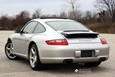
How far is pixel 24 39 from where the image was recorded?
926 cm

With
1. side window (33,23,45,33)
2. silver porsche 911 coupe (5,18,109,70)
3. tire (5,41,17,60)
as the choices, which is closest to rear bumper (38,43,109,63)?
silver porsche 911 coupe (5,18,109,70)

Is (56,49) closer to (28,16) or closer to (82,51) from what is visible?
(82,51)

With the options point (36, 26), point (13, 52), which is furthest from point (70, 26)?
point (13, 52)

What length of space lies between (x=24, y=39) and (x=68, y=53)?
1.95m

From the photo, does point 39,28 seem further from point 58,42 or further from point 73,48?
point 73,48

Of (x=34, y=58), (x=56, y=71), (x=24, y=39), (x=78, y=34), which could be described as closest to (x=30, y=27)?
(x=24, y=39)

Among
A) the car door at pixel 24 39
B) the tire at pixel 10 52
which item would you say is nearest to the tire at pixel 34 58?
the car door at pixel 24 39

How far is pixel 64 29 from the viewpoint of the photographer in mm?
8578

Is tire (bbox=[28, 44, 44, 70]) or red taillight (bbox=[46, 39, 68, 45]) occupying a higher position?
red taillight (bbox=[46, 39, 68, 45])

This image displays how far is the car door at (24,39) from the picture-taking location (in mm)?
9102

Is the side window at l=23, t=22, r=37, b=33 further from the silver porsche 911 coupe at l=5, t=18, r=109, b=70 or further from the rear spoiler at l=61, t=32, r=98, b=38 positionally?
the rear spoiler at l=61, t=32, r=98, b=38

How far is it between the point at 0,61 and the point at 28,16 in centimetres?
7291

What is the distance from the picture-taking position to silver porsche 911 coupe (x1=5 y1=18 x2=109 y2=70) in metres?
7.80

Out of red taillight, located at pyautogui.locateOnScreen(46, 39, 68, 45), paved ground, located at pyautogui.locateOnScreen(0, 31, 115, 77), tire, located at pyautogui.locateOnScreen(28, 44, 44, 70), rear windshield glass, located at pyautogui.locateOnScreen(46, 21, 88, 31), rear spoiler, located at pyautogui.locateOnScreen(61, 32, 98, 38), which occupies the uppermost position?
rear windshield glass, located at pyautogui.locateOnScreen(46, 21, 88, 31)
